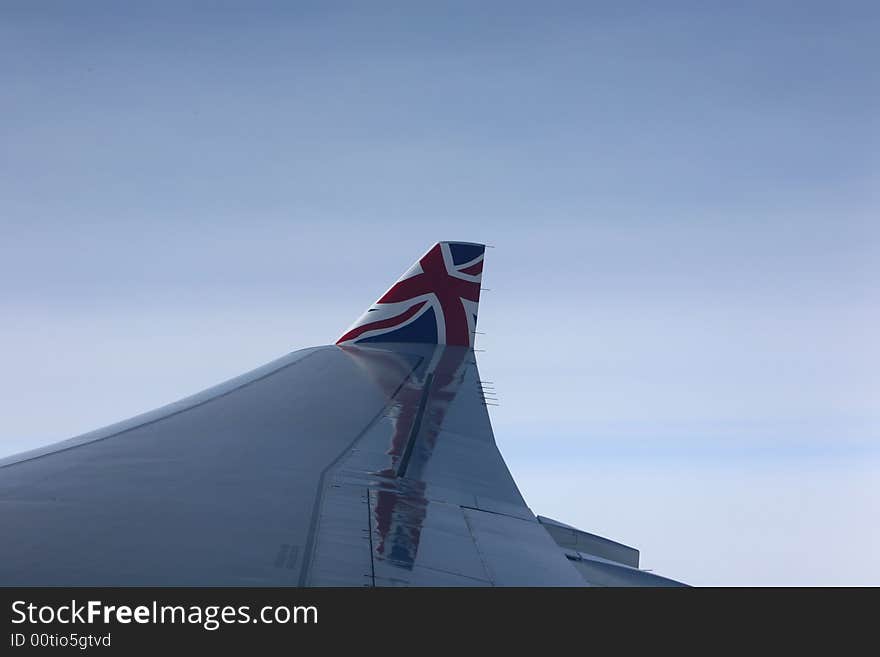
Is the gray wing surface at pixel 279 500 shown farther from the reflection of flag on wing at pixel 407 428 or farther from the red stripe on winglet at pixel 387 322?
the red stripe on winglet at pixel 387 322

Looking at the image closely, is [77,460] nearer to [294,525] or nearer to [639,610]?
[294,525]

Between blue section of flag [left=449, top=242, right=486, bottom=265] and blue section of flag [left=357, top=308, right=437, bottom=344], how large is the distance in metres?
1.20

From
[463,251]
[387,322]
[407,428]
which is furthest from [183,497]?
[463,251]

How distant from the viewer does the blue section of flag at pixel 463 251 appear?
53.7 ft

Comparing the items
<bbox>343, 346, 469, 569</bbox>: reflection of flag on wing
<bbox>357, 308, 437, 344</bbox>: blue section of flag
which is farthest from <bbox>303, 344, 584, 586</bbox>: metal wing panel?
<bbox>357, 308, 437, 344</bbox>: blue section of flag

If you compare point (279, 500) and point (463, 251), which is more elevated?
point (463, 251)

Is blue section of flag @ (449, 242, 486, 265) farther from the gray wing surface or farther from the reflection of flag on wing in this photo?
the gray wing surface

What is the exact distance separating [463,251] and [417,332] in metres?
1.93

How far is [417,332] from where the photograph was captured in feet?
52.5

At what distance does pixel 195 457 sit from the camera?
7449mm

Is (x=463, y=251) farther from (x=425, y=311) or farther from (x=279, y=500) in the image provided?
(x=279, y=500)

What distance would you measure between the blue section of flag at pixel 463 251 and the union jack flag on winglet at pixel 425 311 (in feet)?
0.63

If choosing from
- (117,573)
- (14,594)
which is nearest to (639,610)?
(117,573)

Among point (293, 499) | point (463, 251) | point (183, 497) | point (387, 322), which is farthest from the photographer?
point (463, 251)
